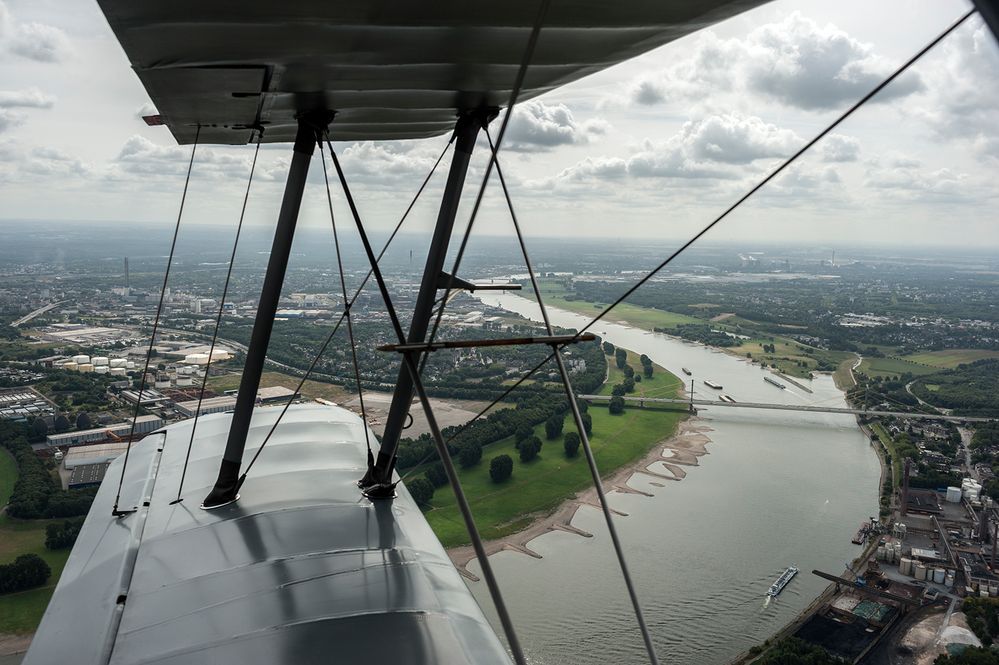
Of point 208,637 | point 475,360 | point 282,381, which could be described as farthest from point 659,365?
point 208,637

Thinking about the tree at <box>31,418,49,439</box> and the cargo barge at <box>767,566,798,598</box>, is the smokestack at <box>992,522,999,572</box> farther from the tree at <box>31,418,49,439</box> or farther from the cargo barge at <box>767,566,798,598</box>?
the tree at <box>31,418,49,439</box>

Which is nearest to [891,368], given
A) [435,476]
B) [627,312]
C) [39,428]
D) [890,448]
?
[890,448]

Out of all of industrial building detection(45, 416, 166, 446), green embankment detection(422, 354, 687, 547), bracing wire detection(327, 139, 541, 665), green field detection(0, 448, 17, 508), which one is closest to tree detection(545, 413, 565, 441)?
green embankment detection(422, 354, 687, 547)

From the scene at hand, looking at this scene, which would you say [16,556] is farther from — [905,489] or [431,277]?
[905,489]

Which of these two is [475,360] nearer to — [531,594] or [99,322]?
[531,594]

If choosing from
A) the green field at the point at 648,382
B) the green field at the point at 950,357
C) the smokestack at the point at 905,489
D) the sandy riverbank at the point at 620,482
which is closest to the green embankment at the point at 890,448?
the smokestack at the point at 905,489

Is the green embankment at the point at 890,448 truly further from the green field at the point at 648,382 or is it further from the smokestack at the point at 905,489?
the green field at the point at 648,382
